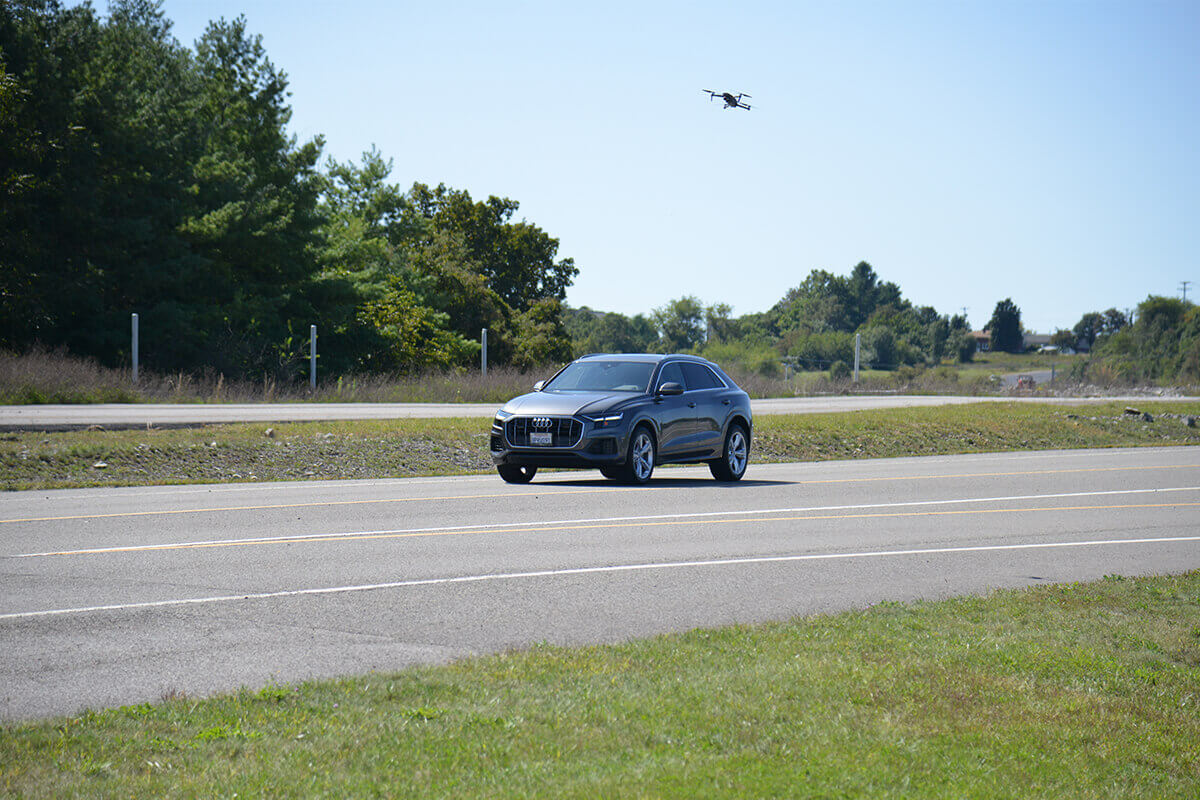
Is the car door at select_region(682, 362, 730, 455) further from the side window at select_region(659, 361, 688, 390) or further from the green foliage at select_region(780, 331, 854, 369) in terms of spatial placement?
the green foliage at select_region(780, 331, 854, 369)

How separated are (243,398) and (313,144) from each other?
21.6m

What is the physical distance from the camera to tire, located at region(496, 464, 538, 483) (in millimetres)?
16625

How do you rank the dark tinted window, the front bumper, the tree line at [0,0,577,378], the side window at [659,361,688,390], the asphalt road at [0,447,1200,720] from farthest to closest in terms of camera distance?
1. the tree line at [0,0,577,378]
2. the dark tinted window
3. the side window at [659,361,688,390]
4. the front bumper
5. the asphalt road at [0,447,1200,720]

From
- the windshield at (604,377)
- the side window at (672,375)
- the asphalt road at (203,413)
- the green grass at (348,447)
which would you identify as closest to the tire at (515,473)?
the windshield at (604,377)

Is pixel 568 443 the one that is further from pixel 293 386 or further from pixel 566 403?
pixel 293 386

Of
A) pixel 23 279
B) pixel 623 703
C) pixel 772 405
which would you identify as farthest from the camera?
pixel 772 405

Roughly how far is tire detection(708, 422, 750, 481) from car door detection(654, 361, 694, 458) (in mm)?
937

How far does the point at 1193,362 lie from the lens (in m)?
78.1

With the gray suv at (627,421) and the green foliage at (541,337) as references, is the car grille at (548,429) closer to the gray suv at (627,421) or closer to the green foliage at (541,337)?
the gray suv at (627,421)

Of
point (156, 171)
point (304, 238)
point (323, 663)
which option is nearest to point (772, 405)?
point (304, 238)

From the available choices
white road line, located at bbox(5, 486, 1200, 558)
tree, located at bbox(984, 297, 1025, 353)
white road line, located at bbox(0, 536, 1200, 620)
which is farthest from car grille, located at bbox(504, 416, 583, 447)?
tree, located at bbox(984, 297, 1025, 353)

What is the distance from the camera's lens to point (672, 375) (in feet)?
57.7

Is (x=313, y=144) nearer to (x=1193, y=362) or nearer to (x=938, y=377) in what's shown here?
(x=938, y=377)

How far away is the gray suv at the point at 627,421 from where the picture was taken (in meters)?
15.9
